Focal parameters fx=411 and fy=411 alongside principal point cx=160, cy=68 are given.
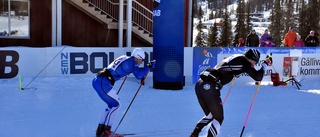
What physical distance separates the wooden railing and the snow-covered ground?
18.1 ft

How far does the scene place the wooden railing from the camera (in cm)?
1797

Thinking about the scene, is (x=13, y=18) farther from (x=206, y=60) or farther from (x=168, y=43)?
(x=206, y=60)

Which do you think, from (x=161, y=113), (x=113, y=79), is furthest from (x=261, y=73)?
(x=161, y=113)

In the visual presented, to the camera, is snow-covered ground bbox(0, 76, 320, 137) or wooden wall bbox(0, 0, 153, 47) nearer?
snow-covered ground bbox(0, 76, 320, 137)

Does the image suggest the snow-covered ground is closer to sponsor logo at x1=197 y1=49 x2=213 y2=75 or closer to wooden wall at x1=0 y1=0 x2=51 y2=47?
sponsor logo at x1=197 y1=49 x2=213 y2=75

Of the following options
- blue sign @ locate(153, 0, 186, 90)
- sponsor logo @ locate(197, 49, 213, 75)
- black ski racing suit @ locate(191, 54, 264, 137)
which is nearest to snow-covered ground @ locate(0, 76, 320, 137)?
blue sign @ locate(153, 0, 186, 90)

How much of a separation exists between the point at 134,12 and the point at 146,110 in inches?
393

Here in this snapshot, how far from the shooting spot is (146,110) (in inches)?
359

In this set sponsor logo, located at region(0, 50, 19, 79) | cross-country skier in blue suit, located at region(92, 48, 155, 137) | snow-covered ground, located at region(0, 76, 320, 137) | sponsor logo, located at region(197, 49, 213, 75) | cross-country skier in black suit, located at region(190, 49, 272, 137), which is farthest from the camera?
sponsor logo, located at region(197, 49, 213, 75)

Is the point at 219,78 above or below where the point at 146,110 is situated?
above

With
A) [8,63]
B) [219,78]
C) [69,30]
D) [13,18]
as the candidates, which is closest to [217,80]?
[219,78]

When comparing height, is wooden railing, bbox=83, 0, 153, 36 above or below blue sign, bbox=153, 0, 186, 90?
above

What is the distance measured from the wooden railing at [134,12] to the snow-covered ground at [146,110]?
5521 mm

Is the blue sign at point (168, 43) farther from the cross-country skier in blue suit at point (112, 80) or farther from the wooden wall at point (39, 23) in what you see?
the wooden wall at point (39, 23)
